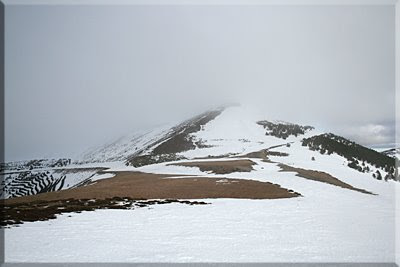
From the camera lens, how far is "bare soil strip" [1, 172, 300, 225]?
464 inches

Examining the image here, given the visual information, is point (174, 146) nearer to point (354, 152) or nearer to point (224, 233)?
point (354, 152)

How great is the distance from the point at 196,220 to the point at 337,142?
30.9 m

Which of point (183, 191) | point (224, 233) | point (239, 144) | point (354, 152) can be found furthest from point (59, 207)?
point (239, 144)

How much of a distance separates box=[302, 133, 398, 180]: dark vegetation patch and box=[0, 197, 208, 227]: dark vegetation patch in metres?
21.1

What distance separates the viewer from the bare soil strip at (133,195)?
11.8m

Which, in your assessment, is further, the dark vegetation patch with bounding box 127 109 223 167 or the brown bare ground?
the dark vegetation patch with bounding box 127 109 223 167

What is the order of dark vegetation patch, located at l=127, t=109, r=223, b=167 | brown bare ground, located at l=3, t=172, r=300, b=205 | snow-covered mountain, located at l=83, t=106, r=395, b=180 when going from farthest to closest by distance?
dark vegetation patch, located at l=127, t=109, r=223, b=167, snow-covered mountain, located at l=83, t=106, r=395, b=180, brown bare ground, located at l=3, t=172, r=300, b=205

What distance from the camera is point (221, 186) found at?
1567cm

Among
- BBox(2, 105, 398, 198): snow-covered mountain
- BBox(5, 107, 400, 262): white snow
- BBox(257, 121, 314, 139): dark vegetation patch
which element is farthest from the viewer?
BBox(257, 121, 314, 139): dark vegetation patch

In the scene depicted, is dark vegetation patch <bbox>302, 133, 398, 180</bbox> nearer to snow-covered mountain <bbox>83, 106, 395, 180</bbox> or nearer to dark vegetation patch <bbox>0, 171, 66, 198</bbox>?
snow-covered mountain <bbox>83, 106, 395, 180</bbox>

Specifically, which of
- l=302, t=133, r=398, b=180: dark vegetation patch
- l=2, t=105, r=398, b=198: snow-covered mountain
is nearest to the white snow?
l=2, t=105, r=398, b=198: snow-covered mountain

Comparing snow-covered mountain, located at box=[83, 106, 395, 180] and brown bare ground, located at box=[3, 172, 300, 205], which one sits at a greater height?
snow-covered mountain, located at box=[83, 106, 395, 180]

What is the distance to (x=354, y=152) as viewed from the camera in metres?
32.2

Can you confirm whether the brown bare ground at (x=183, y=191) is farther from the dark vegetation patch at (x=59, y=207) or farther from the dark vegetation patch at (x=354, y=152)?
the dark vegetation patch at (x=354, y=152)
